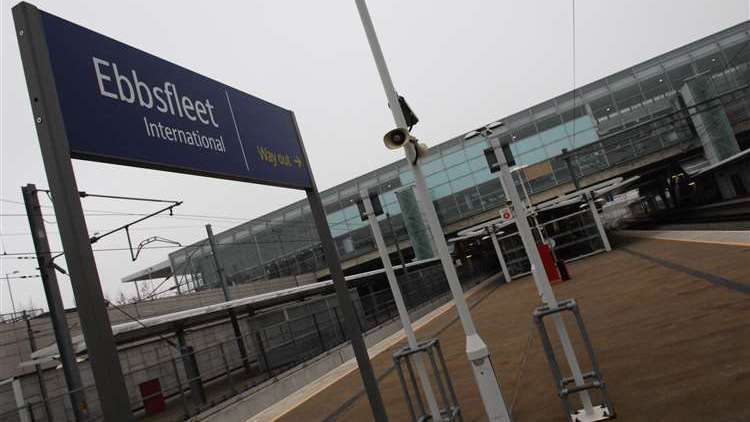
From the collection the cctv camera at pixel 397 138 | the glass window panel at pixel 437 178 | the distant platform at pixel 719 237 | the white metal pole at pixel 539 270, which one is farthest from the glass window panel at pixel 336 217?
the cctv camera at pixel 397 138

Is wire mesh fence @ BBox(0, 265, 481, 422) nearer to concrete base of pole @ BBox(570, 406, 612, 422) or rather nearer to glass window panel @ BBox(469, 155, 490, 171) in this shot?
concrete base of pole @ BBox(570, 406, 612, 422)

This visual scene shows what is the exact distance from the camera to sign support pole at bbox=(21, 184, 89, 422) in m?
11.5

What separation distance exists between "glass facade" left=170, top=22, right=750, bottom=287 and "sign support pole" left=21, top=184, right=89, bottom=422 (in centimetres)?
2172

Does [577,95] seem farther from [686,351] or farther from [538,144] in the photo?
[686,351]

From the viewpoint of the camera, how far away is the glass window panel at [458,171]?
4197 cm

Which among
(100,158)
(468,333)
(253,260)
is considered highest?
(253,260)

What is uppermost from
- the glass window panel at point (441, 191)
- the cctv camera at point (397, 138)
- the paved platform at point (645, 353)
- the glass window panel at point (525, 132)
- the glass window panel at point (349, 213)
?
the glass window panel at point (525, 132)

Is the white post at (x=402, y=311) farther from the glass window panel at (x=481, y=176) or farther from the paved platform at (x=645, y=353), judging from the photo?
the glass window panel at (x=481, y=176)

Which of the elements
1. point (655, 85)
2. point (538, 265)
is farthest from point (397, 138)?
point (655, 85)

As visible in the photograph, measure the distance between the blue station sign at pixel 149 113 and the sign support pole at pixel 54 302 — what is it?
9.51 metres

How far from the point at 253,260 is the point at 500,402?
4301 cm

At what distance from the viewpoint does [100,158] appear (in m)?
2.94

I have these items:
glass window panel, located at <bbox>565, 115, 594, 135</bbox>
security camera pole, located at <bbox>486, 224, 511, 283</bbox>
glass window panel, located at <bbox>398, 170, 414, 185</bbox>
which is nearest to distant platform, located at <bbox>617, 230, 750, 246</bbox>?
security camera pole, located at <bbox>486, 224, 511, 283</bbox>

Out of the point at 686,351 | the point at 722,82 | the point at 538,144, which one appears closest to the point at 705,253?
the point at 686,351
